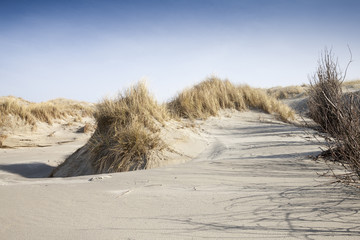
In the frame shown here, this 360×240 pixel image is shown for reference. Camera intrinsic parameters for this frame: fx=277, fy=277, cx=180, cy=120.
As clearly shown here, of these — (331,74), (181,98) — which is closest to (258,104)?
(181,98)

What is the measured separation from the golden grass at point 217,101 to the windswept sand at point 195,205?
4601 mm

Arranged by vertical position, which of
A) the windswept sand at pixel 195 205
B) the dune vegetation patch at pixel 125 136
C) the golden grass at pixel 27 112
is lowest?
the windswept sand at pixel 195 205

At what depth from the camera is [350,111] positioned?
233 centimetres

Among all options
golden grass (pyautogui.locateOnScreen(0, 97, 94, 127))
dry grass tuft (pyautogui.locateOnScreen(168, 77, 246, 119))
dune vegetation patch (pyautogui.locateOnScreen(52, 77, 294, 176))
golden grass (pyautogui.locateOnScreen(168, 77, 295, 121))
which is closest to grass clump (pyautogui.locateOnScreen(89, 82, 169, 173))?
dune vegetation patch (pyautogui.locateOnScreen(52, 77, 294, 176))

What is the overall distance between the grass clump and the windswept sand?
119 cm

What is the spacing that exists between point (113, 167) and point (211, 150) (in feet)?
6.37

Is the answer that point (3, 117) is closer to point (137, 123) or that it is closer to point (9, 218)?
point (137, 123)

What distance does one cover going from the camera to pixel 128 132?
489cm

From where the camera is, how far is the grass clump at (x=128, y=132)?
15.4 feet

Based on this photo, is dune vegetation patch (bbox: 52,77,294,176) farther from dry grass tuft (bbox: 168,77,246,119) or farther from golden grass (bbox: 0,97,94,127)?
golden grass (bbox: 0,97,94,127)

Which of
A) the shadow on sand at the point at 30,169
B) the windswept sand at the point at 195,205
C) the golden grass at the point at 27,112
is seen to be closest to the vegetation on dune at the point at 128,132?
the windswept sand at the point at 195,205

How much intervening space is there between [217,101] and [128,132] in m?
5.09

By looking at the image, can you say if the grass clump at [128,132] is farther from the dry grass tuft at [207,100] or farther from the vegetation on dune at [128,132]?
the dry grass tuft at [207,100]

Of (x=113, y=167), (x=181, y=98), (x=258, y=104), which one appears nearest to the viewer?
(x=113, y=167)
